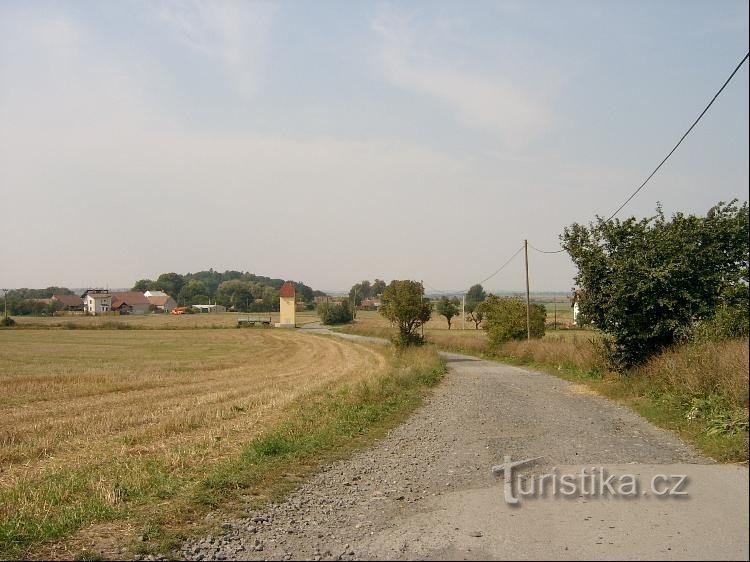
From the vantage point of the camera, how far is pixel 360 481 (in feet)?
26.6

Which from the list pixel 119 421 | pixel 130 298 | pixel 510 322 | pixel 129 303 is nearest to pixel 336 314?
pixel 129 303

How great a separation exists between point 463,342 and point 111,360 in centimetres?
2431

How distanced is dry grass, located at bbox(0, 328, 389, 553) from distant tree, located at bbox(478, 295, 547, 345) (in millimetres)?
8862

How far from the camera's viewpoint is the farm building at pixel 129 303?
403 ft

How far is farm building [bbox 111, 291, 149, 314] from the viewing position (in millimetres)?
122850

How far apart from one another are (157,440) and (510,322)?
30.1 metres

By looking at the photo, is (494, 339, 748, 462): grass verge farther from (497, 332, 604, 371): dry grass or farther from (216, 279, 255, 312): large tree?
(216, 279, 255, 312): large tree

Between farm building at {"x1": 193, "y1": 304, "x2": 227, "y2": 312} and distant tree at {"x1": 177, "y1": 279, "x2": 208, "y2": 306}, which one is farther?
distant tree at {"x1": 177, "y1": 279, "x2": 208, "y2": 306}

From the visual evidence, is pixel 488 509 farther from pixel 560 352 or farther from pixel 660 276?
pixel 560 352

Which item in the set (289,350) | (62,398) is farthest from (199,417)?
(289,350)

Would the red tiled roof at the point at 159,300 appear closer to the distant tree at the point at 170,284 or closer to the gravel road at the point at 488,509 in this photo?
the distant tree at the point at 170,284

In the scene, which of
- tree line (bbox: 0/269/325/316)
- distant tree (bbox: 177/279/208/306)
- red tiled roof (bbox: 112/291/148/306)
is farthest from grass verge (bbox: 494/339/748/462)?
distant tree (bbox: 177/279/208/306)

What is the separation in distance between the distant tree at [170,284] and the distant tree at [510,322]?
158 m

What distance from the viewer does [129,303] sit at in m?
126
